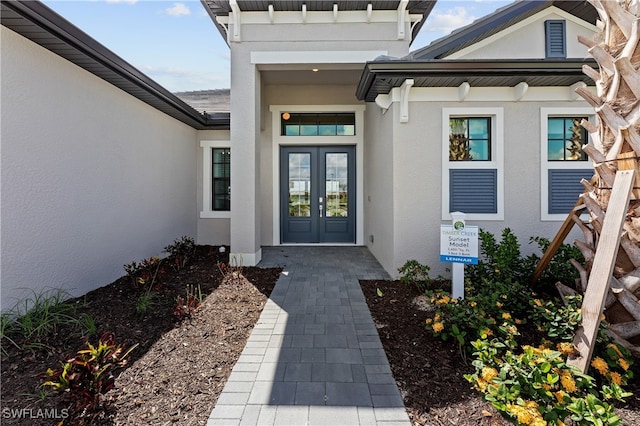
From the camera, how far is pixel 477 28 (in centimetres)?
580

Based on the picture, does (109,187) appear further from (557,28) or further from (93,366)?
(557,28)

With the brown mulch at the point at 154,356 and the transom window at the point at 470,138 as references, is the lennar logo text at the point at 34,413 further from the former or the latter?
the transom window at the point at 470,138

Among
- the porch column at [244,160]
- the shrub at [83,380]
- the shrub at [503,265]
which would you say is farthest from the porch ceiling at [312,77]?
the shrub at [83,380]

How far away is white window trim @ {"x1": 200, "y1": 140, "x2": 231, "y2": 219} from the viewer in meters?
7.94

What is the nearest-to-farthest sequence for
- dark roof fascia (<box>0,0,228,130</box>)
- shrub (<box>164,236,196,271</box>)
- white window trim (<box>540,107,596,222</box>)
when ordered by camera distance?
dark roof fascia (<box>0,0,228,130</box>) → white window trim (<box>540,107,596,222</box>) → shrub (<box>164,236,196,271</box>)

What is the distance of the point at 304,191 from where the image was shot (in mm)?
8078

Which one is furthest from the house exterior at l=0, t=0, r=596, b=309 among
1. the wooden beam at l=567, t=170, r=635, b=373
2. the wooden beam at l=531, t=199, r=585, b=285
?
the wooden beam at l=567, t=170, r=635, b=373

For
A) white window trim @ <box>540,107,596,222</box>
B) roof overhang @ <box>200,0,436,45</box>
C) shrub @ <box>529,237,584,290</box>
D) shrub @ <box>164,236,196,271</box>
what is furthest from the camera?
shrub @ <box>164,236,196,271</box>

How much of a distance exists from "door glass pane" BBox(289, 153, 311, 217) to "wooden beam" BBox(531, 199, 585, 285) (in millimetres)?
5305

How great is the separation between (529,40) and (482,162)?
124 inches

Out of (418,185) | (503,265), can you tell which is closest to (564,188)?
(503,265)

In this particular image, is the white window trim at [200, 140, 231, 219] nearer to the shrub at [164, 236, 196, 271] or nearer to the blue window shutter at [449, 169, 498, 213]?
the shrub at [164, 236, 196, 271]

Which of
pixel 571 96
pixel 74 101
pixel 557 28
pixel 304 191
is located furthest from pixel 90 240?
pixel 557 28

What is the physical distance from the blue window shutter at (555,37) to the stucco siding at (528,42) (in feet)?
0.21
